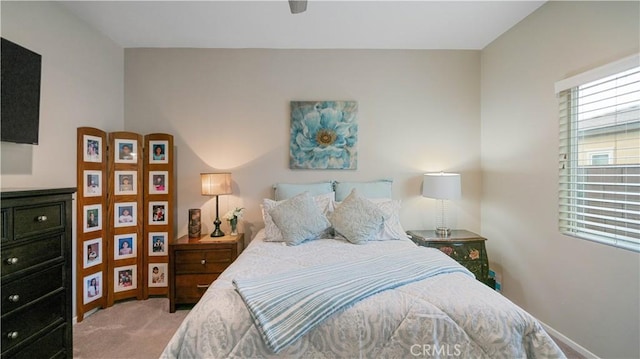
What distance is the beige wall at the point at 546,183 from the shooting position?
1.81 m

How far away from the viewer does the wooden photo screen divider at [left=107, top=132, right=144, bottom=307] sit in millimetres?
2793

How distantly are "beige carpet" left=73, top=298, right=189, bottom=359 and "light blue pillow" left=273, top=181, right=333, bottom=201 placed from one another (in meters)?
1.49

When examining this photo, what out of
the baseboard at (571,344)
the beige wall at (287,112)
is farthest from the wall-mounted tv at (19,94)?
the baseboard at (571,344)

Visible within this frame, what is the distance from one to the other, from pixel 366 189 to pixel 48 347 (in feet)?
8.94

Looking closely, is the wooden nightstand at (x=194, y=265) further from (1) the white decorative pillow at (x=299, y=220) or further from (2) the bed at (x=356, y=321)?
(2) the bed at (x=356, y=321)

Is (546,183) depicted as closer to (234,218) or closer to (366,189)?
(366,189)

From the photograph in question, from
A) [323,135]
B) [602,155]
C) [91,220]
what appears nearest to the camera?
[602,155]

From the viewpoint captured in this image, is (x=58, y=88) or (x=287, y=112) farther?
(x=287, y=112)

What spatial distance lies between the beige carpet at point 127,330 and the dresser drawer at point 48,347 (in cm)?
40

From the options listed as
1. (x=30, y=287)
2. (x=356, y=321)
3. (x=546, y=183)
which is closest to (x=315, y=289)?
(x=356, y=321)

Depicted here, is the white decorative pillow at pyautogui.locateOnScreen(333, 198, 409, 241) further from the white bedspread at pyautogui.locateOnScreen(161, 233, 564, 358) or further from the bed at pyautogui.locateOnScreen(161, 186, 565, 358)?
the white bedspread at pyautogui.locateOnScreen(161, 233, 564, 358)

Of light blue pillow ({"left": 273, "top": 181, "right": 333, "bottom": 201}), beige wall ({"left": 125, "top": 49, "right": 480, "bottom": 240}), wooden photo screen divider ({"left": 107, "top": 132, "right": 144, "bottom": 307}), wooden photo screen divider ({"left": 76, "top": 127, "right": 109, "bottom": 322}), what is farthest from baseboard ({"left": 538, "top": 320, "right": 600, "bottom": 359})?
wooden photo screen divider ({"left": 76, "top": 127, "right": 109, "bottom": 322})

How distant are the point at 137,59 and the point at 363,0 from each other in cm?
263

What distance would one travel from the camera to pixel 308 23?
2.67 m
